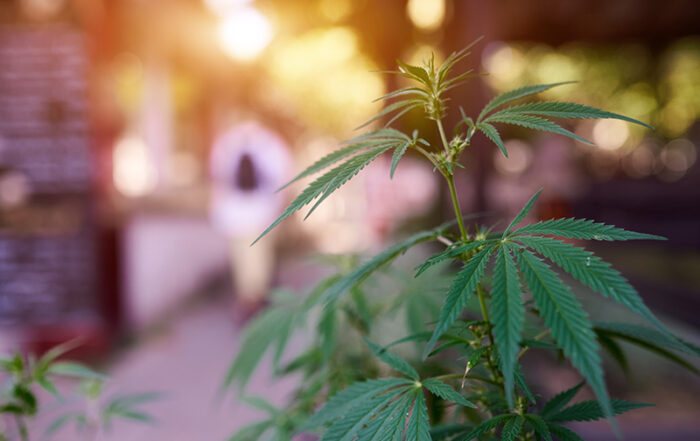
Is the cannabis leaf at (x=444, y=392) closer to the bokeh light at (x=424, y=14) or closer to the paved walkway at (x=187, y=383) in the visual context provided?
the paved walkway at (x=187, y=383)

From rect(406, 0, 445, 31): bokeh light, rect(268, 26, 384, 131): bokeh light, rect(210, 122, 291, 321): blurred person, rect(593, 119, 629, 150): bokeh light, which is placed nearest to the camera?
rect(210, 122, 291, 321): blurred person

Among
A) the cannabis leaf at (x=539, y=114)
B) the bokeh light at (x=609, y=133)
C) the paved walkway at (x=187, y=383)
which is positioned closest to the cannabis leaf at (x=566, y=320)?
the cannabis leaf at (x=539, y=114)

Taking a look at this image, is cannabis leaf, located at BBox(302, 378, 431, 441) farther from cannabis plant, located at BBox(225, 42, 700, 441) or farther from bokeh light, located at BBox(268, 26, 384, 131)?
bokeh light, located at BBox(268, 26, 384, 131)

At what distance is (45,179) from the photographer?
2990mm

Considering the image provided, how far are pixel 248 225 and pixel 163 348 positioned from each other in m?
1.04

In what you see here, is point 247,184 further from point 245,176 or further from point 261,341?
point 261,341

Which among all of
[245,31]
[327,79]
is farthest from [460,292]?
[327,79]

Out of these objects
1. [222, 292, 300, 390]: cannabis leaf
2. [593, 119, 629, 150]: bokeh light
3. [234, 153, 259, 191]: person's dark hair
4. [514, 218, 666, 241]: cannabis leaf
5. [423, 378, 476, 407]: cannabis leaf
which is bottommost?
[222, 292, 300, 390]: cannabis leaf

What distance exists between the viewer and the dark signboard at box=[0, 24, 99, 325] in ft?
9.77

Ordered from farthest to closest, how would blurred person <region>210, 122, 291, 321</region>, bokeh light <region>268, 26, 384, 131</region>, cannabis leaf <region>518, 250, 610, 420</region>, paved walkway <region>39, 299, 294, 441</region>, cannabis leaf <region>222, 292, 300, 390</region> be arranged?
bokeh light <region>268, 26, 384, 131</region>
blurred person <region>210, 122, 291, 321</region>
paved walkway <region>39, 299, 294, 441</region>
cannabis leaf <region>222, 292, 300, 390</region>
cannabis leaf <region>518, 250, 610, 420</region>

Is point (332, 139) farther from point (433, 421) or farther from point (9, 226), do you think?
point (433, 421)

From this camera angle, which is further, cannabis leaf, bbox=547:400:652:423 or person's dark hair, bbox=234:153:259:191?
person's dark hair, bbox=234:153:259:191

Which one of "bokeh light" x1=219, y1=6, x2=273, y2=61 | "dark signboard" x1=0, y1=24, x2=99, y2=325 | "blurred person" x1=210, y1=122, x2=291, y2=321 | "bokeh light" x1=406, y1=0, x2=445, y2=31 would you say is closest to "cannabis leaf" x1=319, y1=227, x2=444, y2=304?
"dark signboard" x1=0, y1=24, x2=99, y2=325

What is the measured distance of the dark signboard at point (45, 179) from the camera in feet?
9.77
